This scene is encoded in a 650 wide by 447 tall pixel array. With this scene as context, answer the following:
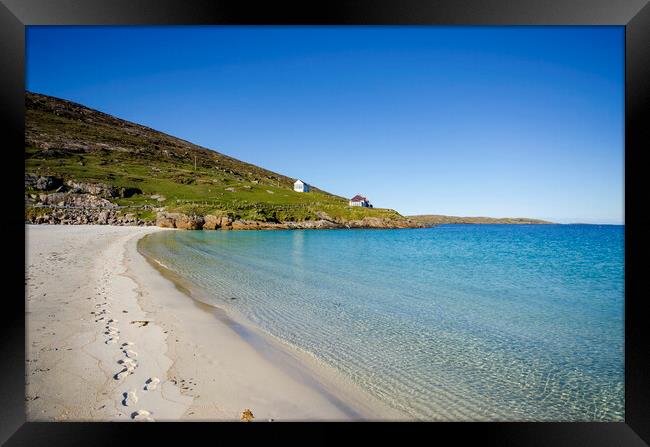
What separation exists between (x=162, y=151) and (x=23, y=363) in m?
89.5

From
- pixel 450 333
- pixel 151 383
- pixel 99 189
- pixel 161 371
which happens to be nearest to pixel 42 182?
pixel 99 189

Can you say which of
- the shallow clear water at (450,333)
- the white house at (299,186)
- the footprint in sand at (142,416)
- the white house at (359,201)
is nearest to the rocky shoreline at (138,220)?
the shallow clear water at (450,333)

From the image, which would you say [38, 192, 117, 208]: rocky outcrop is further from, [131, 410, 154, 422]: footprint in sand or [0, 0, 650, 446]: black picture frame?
[131, 410, 154, 422]: footprint in sand

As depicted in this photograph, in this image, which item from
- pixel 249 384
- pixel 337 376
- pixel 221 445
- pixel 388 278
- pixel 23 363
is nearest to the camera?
pixel 221 445

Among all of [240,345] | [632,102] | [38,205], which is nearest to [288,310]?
[240,345]

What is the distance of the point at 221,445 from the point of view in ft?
9.14

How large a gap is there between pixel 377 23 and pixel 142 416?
4033 millimetres

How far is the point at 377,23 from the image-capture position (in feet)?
10.2

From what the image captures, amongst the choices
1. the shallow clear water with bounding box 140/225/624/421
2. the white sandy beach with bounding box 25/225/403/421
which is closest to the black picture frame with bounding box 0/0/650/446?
the white sandy beach with bounding box 25/225/403/421

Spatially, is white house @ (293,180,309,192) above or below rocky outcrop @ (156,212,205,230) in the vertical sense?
above

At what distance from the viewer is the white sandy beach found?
124 inches

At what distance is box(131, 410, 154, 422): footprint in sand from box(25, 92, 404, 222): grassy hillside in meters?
39.2

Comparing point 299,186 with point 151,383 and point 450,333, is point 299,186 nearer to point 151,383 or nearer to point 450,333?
point 450,333

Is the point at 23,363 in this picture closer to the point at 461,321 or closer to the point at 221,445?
the point at 221,445
